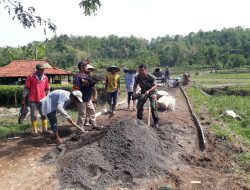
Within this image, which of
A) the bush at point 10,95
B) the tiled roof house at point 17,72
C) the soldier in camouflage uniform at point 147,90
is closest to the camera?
the soldier in camouflage uniform at point 147,90

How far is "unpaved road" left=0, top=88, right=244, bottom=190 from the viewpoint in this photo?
19.1 ft

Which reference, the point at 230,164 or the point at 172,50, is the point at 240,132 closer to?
the point at 230,164

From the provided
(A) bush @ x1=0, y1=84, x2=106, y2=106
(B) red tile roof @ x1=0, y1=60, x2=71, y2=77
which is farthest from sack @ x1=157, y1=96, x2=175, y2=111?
(B) red tile roof @ x1=0, y1=60, x2=71, y2=77

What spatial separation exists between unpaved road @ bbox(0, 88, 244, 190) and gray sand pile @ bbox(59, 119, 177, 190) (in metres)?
0.18

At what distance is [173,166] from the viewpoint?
263 inches

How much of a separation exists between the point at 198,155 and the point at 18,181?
3.46m

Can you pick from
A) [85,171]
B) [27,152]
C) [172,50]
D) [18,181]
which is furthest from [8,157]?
[172,50]

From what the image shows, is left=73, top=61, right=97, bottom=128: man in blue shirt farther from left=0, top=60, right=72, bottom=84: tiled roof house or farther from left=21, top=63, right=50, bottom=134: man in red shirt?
left=0, top=60, right=72, bottom=84: tiled roof house

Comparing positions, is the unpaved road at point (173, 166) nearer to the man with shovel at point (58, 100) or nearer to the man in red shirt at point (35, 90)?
the man in red shirt at point (35, 90)

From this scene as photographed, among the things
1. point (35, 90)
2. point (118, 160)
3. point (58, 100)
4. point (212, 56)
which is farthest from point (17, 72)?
point (212, 56)

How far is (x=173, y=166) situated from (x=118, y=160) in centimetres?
100

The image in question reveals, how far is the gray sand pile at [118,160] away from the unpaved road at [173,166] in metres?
0.18

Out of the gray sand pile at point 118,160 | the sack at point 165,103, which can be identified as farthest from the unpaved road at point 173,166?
the sack at point 165,103

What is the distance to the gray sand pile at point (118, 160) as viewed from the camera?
5918 millimetres
